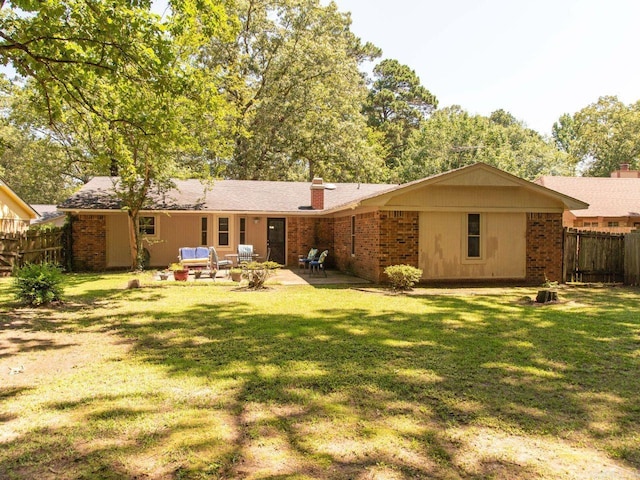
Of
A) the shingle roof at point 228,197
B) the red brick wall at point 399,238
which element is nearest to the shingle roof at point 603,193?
the shingle roof at point 228,197

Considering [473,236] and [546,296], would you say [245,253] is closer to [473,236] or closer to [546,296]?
[473,236]

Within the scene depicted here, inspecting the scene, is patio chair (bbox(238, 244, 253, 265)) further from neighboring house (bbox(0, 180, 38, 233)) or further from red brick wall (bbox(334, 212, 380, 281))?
neighboring house (bbox(0, 180, 38, 233))

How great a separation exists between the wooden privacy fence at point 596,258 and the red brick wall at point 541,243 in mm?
666

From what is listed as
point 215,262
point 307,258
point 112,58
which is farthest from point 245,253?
point 112,58

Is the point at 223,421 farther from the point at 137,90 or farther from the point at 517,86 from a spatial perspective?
the point at 517,86

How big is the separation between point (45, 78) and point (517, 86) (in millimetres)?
17947

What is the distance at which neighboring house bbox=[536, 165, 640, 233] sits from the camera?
76.9 ft

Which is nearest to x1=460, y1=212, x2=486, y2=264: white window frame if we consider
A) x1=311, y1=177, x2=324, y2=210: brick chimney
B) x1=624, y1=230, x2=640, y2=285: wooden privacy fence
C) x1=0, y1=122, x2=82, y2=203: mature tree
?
x1=624, y1=230, x2=640, y2=285: wooden privacy fence

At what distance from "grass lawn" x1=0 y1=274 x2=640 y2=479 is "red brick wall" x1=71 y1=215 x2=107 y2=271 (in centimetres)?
959

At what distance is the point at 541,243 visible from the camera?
13836mm

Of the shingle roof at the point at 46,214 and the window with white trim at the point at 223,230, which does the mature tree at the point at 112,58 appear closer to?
the window with white trim at the point at 223,230

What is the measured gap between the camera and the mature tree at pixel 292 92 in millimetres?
28609

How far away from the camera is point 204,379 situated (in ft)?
15.4

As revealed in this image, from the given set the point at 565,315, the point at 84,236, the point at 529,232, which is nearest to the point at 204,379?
the point at 565,315
